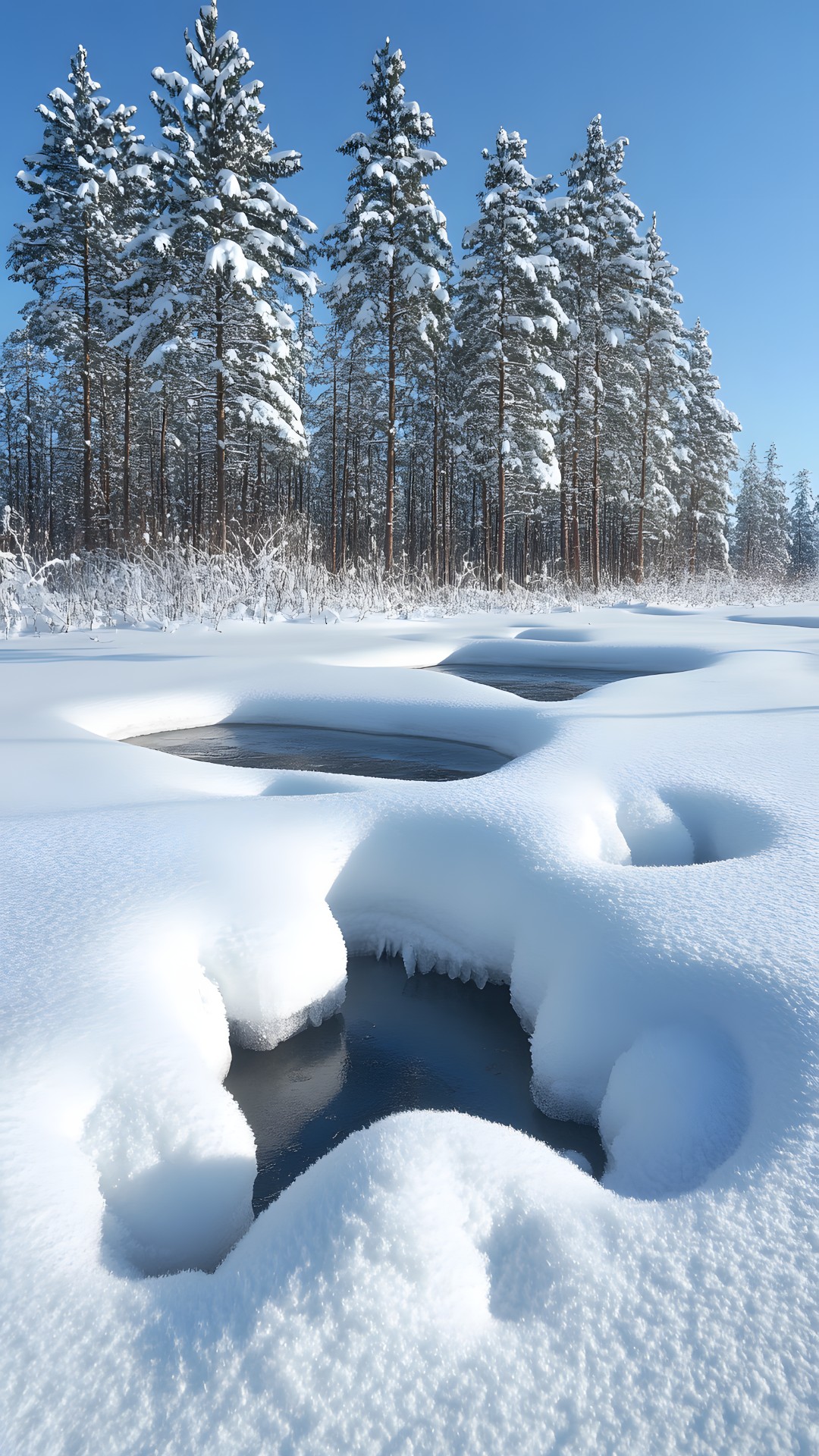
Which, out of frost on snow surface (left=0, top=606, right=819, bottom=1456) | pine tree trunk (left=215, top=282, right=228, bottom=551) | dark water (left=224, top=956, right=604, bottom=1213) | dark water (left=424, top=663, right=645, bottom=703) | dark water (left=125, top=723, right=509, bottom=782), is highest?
pine tree trunk (left=215, top=282, right=228, bottom=551)

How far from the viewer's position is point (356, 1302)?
2.91 feet

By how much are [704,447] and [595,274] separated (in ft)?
50.1

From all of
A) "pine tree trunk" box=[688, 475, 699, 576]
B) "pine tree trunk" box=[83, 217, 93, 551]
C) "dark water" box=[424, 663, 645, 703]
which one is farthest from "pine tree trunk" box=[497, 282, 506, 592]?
"pine tree trunk" box=[688, 475, 699, 576]

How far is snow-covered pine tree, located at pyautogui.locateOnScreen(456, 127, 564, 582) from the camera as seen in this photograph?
17672 millimetres

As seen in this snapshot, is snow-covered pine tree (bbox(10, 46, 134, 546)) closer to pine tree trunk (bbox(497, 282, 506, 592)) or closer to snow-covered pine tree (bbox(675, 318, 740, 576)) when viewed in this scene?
pine tree trunk (bbox(497, 282, 506, 592))

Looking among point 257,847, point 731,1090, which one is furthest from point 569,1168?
point 257,847

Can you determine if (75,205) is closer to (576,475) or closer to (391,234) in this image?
(391,234)

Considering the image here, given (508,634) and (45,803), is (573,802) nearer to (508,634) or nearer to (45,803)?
(45,803)

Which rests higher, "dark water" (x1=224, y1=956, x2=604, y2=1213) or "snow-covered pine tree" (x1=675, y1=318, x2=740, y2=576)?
"snow-covered pine tree" (x1=675, y1=318, x2=740, y2=576)

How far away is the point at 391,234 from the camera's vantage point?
53.3ft

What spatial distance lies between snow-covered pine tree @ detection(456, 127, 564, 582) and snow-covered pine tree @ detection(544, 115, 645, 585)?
101 cm

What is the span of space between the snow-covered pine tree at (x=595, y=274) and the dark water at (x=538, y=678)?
14.2 metres

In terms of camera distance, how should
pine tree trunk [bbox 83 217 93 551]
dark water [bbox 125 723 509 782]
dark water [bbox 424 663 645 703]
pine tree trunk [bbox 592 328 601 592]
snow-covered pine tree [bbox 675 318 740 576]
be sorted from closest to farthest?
dark water [bbox 125 723 509 782] < dark water [bbox 424 663 645 703] < pine tree trunk [bbox 83 217 93 551] < pine tree trunk [bbox 592 328 601 592] < snow-covered pine tree [bbox 675 318 740 576]

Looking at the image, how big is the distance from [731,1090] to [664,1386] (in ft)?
1.86
